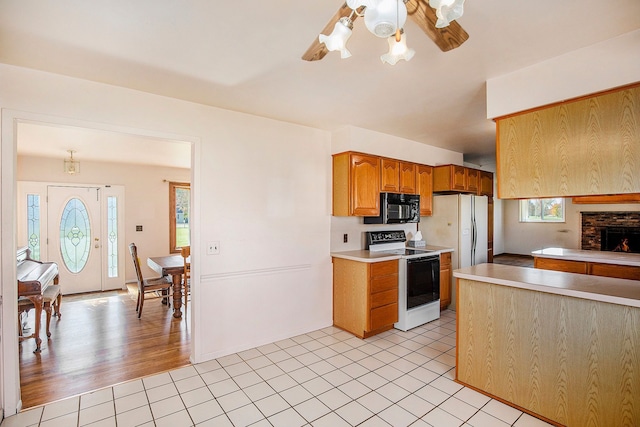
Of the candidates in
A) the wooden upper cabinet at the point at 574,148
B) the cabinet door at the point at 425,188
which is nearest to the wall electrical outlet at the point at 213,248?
the wooden upper cabinet at the point at 574,148

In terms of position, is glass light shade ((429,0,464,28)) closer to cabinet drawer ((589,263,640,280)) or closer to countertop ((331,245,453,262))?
countertop ((331,245,453,262))

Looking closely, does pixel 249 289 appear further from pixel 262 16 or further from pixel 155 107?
pixel 262 16

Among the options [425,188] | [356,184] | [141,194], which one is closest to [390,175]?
[356,184]

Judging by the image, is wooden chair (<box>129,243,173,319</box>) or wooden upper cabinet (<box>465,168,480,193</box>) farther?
wooden upper cabinet (<box>465,168,480,193</box>)

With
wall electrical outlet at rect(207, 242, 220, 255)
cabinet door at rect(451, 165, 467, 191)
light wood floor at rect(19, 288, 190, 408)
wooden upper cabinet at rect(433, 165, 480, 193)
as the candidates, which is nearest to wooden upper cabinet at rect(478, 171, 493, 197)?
wooden upper cabinet at rect(433, 165, 480, 193)

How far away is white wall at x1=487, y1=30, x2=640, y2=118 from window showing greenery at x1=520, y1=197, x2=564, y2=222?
A: 231 inches

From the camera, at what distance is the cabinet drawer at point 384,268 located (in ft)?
11.2

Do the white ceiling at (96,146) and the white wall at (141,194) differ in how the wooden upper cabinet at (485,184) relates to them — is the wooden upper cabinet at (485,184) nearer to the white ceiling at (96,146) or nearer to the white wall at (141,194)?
the white ceiling at (96,146)

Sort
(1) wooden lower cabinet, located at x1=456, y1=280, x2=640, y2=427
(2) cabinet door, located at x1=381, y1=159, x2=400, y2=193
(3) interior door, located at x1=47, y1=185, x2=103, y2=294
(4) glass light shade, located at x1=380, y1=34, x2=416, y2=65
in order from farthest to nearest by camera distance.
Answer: (3) interior door, located at x1=47, y1=185, x2=103, y2=294, (2) cabinet door, located at x1=381, y1=159, x2=400, y2=193, (1) wooden lower cabinet, located at x1=456, y1=280, x2=640, y2=427, (4) glass light shade, located at x1=380, y1=34, x2=416, y2=65

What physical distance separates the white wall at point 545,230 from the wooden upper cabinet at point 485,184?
9.86ft

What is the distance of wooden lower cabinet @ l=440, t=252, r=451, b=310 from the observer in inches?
167

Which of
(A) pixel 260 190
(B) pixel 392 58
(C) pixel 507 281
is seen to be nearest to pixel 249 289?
(A) pixel 260 190

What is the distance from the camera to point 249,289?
3166mm

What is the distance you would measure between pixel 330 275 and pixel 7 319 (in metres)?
2.87
